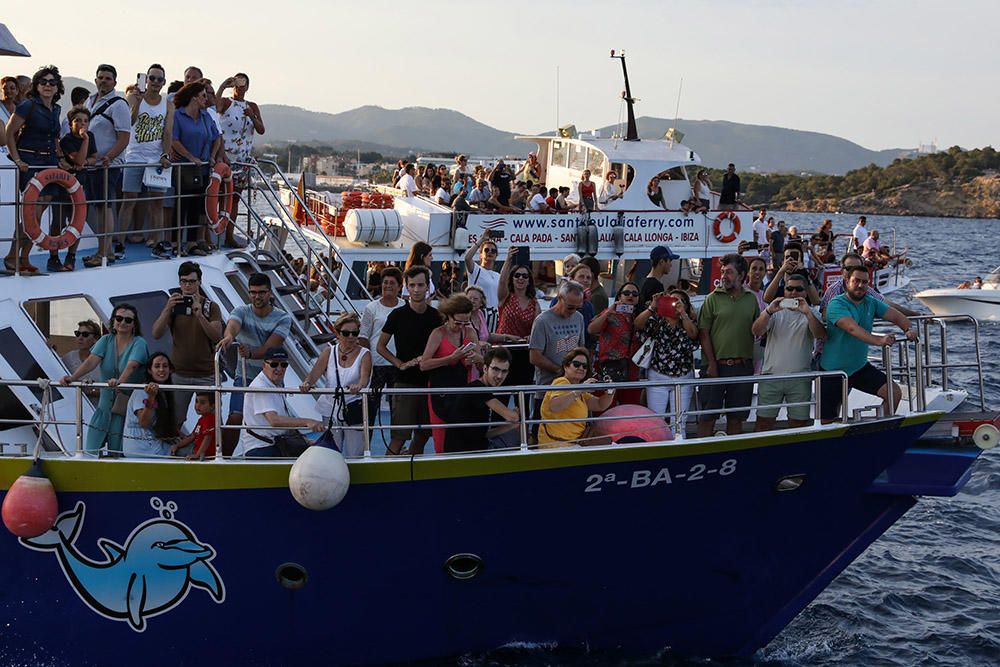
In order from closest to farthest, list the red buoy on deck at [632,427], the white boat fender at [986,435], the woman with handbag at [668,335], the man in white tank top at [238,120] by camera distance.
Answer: the red buoy on deck at [632,427] → the woman with handbag at [668,335] → the white boat fender at [986,435] → the man in white tank top at [238,120]

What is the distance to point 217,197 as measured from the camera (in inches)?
467

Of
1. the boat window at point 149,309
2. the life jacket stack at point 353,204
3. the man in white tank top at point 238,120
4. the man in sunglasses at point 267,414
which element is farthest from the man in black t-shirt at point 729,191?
the man in sunglasses at point 267,414

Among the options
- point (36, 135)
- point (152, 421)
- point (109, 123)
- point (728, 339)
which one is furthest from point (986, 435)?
point (36, 135)

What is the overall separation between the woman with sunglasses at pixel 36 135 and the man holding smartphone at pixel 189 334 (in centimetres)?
143

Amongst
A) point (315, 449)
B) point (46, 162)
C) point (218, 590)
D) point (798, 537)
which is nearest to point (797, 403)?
point (798, 537)

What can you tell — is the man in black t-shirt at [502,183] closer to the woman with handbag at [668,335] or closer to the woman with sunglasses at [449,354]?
the woman with handbag at [668,335]

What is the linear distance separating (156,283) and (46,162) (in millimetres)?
1391

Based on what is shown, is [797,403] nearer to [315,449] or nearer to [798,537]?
[798,537]

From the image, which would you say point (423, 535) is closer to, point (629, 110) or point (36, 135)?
point (36, 135)

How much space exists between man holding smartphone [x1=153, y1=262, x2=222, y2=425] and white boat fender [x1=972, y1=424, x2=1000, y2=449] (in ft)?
20.9

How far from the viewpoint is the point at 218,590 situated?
30.7ft

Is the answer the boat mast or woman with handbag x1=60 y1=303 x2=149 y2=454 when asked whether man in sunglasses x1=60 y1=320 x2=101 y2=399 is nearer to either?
woman with handbag x1=60 y1=303 x2=149 y2=454

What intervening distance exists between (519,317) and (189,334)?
2865mm

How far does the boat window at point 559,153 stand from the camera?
26.5 m
